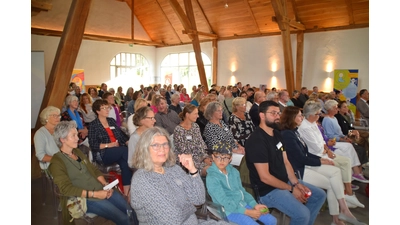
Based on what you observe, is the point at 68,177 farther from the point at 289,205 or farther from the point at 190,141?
the point at 289,205

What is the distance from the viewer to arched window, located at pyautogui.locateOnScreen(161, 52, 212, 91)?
16.7 metres

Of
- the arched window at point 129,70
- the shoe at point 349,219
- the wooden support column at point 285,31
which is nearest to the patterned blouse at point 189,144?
the shoe at point 349,219

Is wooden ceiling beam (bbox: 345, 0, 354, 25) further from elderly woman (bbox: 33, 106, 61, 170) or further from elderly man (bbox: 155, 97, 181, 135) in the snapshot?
elderly woman (bbox: 33, 106, 61, 170)

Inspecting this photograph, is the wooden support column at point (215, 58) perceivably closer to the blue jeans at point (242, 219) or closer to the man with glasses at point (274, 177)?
the man with glasses at point (274, 177)

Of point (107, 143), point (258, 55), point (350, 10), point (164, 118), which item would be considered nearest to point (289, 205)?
point (107, 143)

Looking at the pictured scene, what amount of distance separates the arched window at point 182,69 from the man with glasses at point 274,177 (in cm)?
1339

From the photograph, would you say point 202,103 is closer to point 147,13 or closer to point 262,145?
point 262,145

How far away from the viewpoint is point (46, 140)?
343cm

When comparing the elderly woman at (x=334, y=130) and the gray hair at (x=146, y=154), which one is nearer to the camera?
the gray hair at (x=146, y=154)

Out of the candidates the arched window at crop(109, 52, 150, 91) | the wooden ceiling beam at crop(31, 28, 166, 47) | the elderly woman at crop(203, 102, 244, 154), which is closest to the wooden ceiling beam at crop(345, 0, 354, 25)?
the elderly woman at crop(203, 102, 244, 154)

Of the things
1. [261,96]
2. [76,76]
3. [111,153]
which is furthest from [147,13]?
[111,153]

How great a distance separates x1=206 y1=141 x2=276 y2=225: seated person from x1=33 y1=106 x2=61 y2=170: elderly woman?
1.88 m

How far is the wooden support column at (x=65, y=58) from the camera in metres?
4.99

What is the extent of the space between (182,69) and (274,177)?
1513cm
